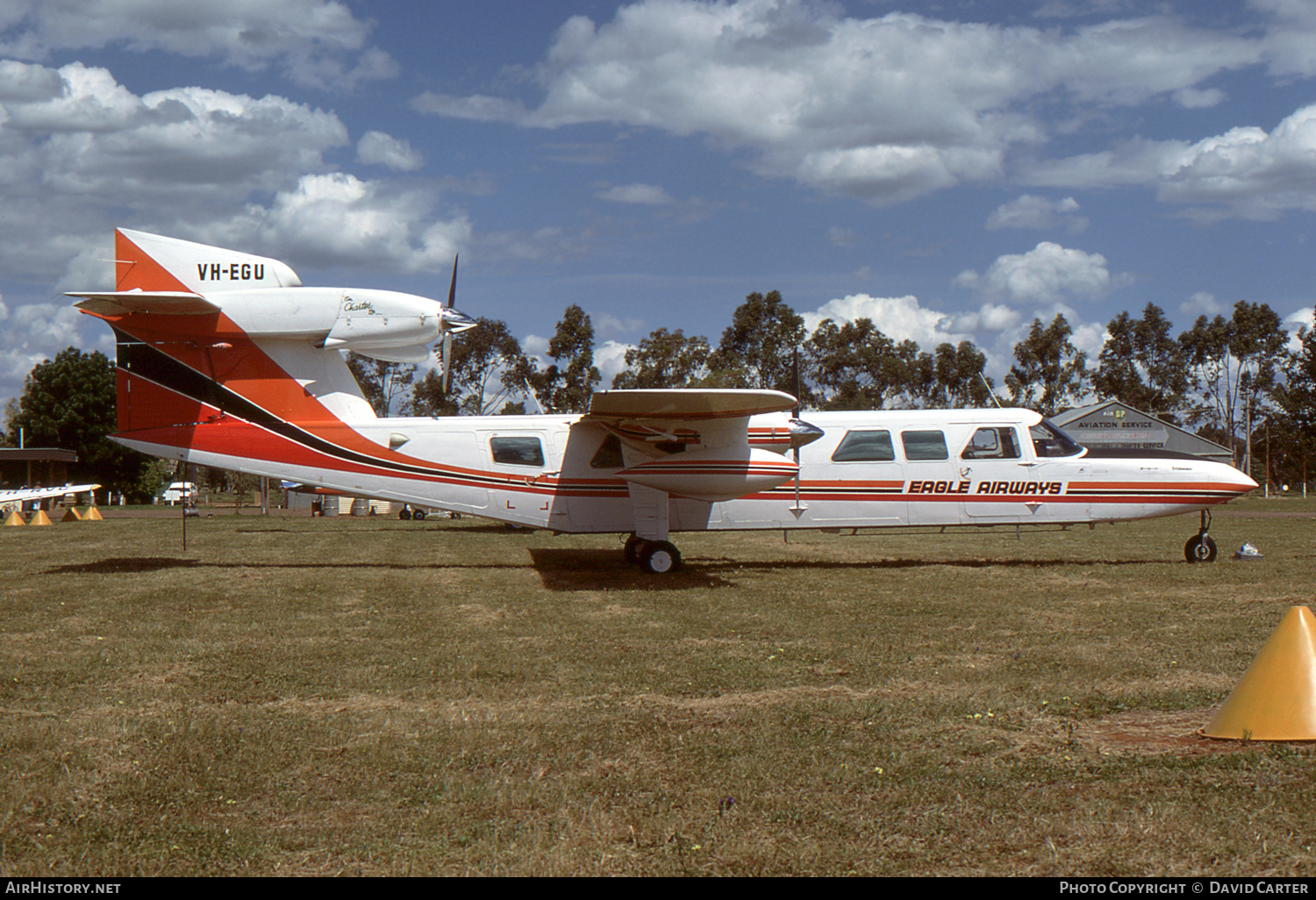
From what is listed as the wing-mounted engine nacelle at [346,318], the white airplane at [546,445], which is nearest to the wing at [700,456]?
the white airplane at [546,445]

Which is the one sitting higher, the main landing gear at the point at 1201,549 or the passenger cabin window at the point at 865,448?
the passenger cabin window at the point at 865,448

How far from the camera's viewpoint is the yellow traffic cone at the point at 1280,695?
5035 mm

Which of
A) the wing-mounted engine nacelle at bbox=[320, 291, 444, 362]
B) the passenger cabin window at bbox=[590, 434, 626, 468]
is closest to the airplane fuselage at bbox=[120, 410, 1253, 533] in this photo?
the passenger cabin window at bbox=[590, 434, 626, 468]

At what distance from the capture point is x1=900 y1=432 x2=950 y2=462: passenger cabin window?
1552 centimetres

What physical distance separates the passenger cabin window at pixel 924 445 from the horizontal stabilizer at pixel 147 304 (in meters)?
11.2

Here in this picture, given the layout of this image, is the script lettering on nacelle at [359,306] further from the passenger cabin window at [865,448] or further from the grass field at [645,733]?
the passenger cabin window at [865,448]

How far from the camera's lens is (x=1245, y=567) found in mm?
14117

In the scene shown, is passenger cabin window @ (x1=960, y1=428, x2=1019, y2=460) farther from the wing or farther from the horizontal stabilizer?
the horizontal stabilizer

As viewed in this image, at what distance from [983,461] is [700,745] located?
37.8 feet

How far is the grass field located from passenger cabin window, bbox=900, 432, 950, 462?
356 centimetres

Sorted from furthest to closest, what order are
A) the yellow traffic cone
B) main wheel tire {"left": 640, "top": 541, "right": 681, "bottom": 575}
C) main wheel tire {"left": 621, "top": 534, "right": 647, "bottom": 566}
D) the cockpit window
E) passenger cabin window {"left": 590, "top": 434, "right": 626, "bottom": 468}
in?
1. main wheel tire {"left": 621, "top": 534, "right": 647, "bottom": 566}
2. the cockpit window
3. passenger cabin window {"left": 590, "top": 434, "right": 626, "bottom": 468}
4. main wheel tire {"left": 640, "top": 541, "right": 681, "bottom": 575}
5. the yellow traffic cone

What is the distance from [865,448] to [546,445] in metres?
5.33
